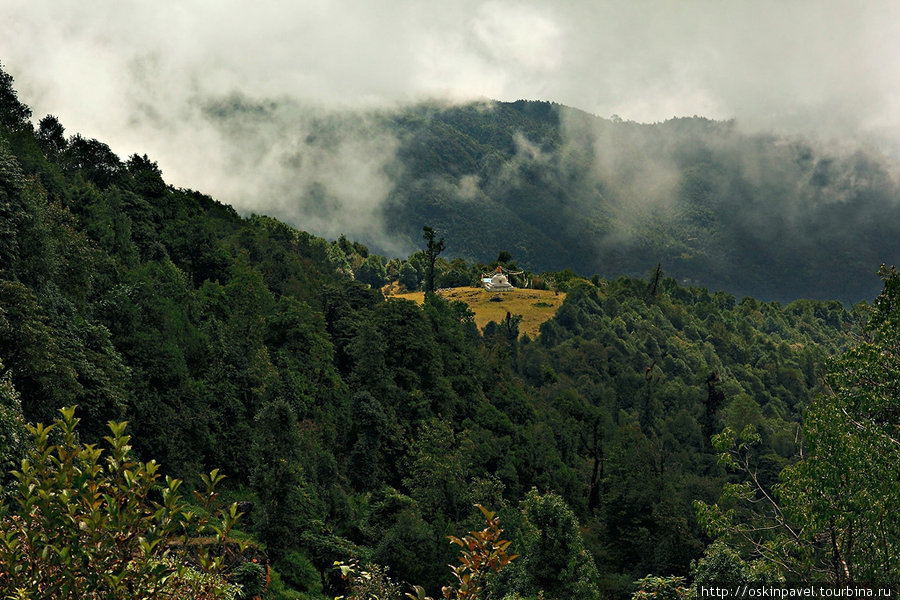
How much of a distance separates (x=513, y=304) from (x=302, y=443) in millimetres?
111981

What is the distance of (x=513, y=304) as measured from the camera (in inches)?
5886

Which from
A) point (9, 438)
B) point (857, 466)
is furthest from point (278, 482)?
point (857, 466)

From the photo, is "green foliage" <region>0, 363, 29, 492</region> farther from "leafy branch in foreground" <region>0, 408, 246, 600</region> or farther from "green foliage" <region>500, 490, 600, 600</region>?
"green foliage" <region>500, 490, 600, 600</region>

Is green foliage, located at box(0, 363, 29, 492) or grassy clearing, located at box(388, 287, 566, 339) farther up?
grassy clearing, located at box(388, 287, 566, 339)

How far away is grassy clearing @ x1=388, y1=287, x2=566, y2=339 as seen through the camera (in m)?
138

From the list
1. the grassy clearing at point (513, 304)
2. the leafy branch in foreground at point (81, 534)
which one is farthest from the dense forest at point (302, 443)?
the grassy clearing at point (513, 304)

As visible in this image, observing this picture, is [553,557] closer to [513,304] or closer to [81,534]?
[81,534]

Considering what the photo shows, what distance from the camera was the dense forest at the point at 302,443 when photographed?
262 inches

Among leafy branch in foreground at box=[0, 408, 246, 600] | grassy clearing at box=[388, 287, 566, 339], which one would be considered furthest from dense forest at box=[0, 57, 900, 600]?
grassy clearing at box=[388, 287, 566, 339]

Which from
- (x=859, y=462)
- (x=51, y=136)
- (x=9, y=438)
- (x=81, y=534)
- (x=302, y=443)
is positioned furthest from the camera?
(x=51, y=136)

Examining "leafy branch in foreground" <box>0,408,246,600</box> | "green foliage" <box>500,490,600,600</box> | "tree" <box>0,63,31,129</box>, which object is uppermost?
"tree" <box>0,63,31,129</box>

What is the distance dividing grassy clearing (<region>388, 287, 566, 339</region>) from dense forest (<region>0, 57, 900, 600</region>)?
51060 millimetres

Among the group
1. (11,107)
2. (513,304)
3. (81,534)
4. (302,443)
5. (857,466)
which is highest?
(513,304)

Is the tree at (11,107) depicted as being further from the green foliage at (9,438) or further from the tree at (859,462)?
the tree at (859,462)
